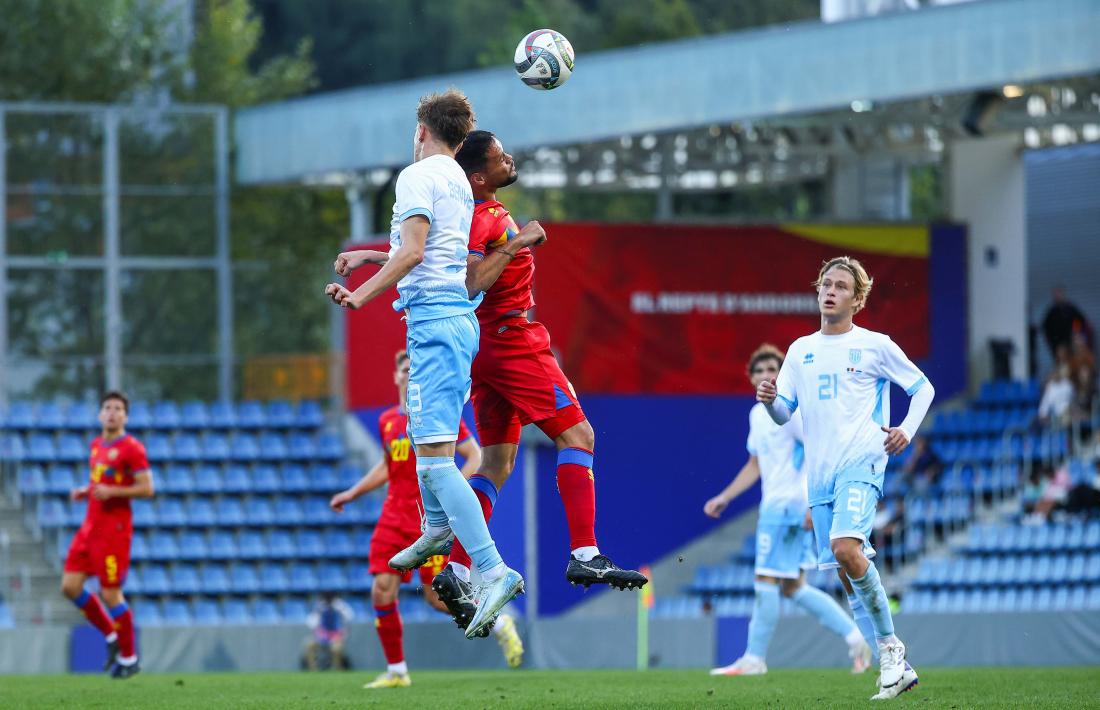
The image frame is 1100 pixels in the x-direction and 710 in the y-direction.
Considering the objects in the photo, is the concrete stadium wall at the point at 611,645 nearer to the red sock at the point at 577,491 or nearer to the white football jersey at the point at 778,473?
the white football jersey at the point at 778,473

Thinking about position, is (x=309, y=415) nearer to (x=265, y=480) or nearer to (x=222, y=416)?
(x=222, y=416)

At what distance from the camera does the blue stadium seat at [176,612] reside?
25.3m

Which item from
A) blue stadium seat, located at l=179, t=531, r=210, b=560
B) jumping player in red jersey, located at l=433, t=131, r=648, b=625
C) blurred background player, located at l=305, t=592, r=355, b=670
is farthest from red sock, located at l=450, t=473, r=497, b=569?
blue stadium seat, located at l=179, t=531, r=210, b=560

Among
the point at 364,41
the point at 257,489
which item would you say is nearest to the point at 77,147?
the point at 257,489

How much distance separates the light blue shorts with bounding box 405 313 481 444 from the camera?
9.54m

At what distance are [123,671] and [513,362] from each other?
715 cm

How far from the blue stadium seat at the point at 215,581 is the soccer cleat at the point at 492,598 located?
16.7 meters

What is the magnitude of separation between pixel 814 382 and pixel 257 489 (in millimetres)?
17497

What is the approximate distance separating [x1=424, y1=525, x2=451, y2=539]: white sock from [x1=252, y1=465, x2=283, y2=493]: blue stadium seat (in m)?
17.8

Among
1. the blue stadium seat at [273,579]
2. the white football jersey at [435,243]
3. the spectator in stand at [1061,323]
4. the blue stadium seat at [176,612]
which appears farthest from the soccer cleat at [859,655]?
the spectator in stand at [1061,323]

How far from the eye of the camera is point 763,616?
14.7 meters

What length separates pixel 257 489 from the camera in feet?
90.4

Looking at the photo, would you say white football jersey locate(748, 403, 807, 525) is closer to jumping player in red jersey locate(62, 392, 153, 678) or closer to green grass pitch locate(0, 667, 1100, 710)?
green grass pitch locate(0, 667, 1100, 710)

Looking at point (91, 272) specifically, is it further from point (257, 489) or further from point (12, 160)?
point (257, 489)
